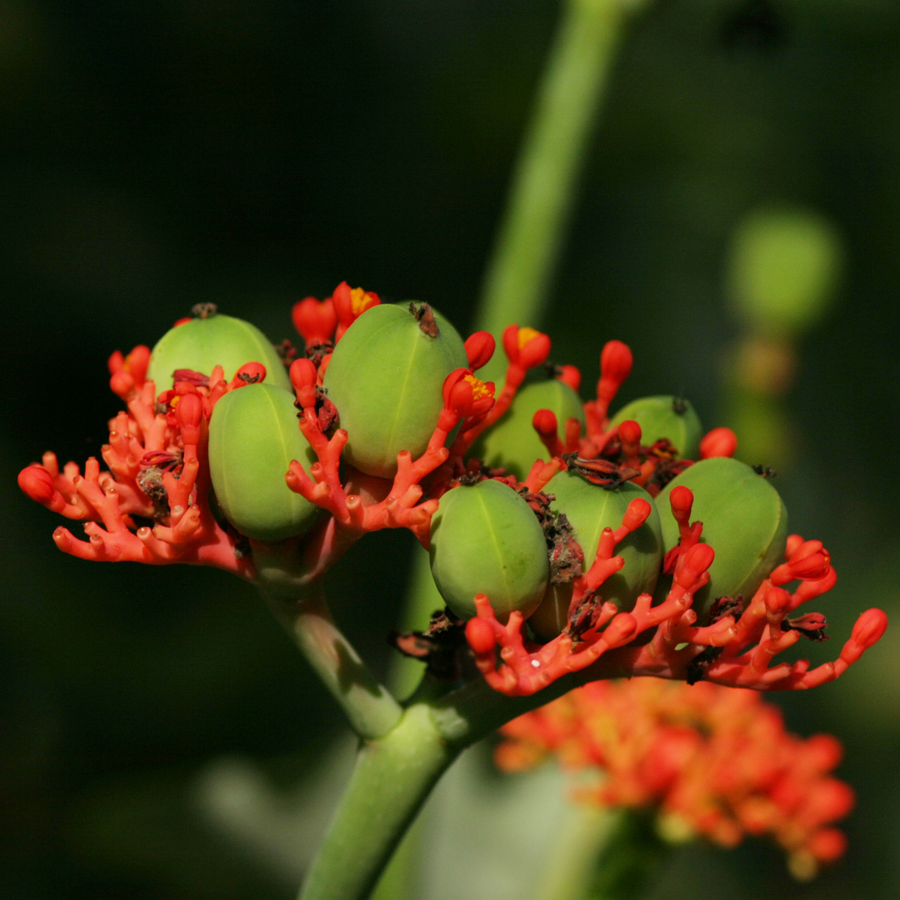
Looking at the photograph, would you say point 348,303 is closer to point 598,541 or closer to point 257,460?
point 257,460

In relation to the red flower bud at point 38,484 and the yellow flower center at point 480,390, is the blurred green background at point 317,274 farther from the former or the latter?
the red flower bud at point 38,484

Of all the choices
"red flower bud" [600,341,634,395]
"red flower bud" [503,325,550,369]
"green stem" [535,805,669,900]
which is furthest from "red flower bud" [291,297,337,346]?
"green stem" [535,805,669,900]

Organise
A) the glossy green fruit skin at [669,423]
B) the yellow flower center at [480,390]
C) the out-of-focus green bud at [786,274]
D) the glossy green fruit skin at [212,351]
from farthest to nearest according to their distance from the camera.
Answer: the out-of-focus green bud at [786,274] → the glossy green fruit skin at [669,423] → the glossy green fruit skin at [212,351] → the yellow flower center at [480,390]

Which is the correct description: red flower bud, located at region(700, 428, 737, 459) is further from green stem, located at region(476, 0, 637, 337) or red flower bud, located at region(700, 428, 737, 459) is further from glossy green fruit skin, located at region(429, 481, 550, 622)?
green stem, located at region(476, 0, 637, 337)

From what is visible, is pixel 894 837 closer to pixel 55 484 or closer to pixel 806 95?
pixel 806 95

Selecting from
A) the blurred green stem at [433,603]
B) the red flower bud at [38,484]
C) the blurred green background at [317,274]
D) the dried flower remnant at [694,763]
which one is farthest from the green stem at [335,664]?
the blurred green background at [317,274]

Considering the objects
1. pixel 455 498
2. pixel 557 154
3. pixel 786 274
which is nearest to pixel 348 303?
pixel 455 498

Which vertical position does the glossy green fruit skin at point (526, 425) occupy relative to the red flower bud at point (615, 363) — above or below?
below

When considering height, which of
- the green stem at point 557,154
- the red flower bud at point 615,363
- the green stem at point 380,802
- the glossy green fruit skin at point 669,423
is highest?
the green stem at point 557,154
